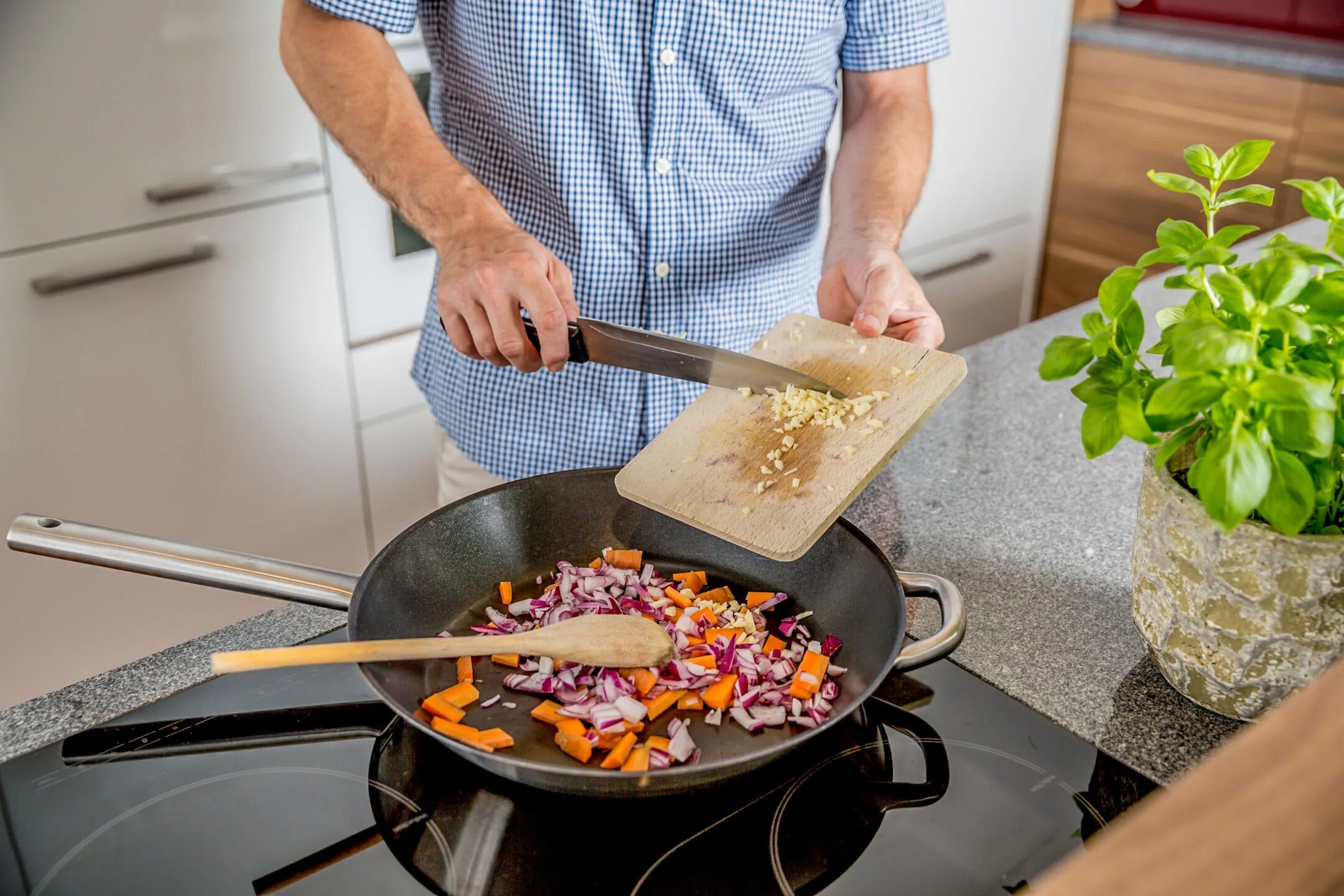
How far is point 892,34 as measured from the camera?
1.19 metres

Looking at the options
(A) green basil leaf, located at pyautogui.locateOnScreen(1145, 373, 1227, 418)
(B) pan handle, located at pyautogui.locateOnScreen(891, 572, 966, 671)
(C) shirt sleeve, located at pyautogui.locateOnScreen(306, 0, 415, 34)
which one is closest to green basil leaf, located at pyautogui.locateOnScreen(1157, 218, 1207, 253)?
(A) green basil leaf, located at pyautogui.locateOnScreen(1145, 373, 1227, 418)

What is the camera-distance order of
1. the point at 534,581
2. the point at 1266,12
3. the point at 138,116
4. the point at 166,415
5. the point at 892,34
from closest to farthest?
the point at 534,581 → the point at 892,34 → the point at 138,116 → the point at 166,415 → the point at 1266,12

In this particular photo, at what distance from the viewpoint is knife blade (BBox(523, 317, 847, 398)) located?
0.88m

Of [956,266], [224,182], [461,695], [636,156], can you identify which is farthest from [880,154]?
[956,266]

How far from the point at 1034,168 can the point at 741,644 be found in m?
2.20

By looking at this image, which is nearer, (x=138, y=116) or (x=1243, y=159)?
(x=1243, y=159)

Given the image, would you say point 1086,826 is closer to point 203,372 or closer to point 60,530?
point 60,530

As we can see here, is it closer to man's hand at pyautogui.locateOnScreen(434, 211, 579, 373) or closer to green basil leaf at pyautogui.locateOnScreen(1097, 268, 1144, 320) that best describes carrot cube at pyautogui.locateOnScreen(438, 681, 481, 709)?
man's hand at pyautogui.locateOnScreen(434, 211, 579, 373)

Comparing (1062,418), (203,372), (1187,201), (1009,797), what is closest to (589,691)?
(1009,797)

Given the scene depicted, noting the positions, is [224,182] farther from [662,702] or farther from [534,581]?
[662,702]

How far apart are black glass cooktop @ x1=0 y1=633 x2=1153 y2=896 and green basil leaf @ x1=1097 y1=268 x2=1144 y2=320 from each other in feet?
→ 0.83

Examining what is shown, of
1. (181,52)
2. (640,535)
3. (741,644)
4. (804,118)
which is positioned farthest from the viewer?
(181,52)

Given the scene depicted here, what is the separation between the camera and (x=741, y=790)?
0.63 meters

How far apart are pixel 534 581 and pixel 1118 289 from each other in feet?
1.41
